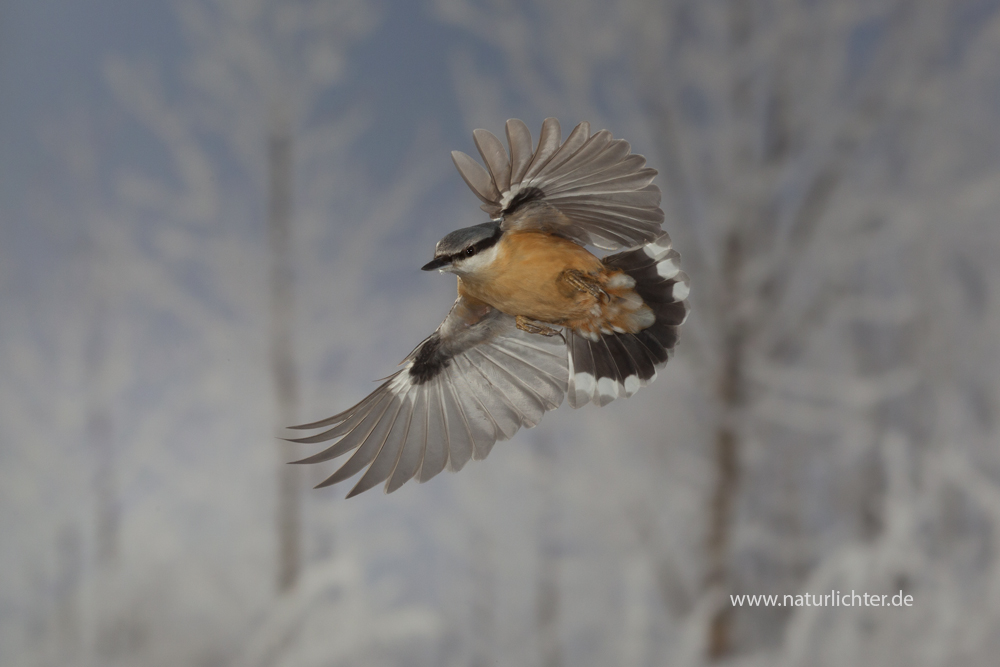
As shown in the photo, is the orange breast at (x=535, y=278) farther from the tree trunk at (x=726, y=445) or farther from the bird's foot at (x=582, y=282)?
the tree trunk at (x=726, y=445)

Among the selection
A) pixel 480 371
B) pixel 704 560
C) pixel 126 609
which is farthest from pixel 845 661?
pixel 126 609

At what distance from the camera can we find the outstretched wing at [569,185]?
347 mm

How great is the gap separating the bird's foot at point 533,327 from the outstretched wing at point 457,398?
0.10 ft

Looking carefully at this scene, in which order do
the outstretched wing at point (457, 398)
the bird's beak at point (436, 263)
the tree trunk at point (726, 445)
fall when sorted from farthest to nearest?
the tree trunk at point (726, 445), the outstretched wing at point (457, 398), the bird's beak at point (436, 263)

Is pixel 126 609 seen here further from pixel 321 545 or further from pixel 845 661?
pixel 845 661

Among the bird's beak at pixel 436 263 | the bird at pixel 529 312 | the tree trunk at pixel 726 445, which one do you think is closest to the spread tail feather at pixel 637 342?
the bird at pixel 529 312

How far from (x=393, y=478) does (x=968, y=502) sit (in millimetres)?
1941

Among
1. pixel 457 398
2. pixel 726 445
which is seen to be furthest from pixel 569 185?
pixel 726 445

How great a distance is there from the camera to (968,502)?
184 centimetres

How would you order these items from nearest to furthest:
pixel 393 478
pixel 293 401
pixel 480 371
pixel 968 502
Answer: pixel 393 478 → pixel 480 371 → pixel 293 401 → pixel 968 502

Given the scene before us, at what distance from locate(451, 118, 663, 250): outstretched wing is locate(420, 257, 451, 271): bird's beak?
0.14ft

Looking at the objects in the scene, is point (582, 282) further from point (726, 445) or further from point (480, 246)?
point (726, 445)

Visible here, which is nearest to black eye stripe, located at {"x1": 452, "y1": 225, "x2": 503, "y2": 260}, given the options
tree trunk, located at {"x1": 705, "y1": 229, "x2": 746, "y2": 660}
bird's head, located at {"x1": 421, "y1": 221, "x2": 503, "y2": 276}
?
bird's head, located at {"x1": 421, "y1": 221, "x2": 503, "y2": 276}

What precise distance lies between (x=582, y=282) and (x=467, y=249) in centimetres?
8
